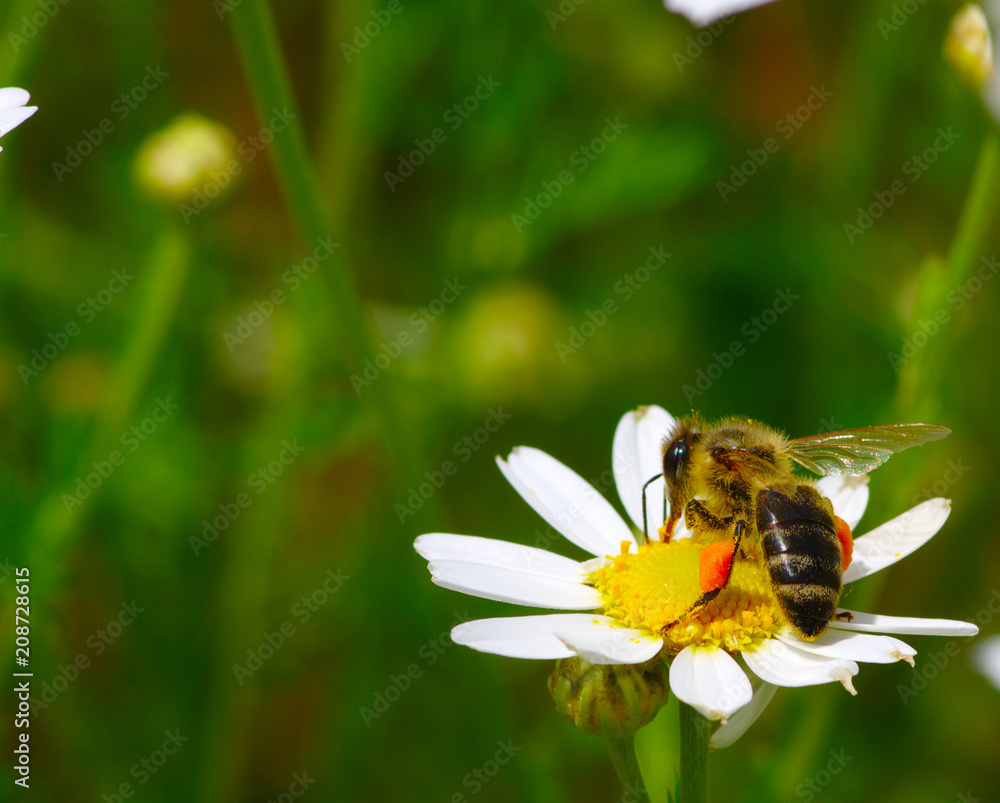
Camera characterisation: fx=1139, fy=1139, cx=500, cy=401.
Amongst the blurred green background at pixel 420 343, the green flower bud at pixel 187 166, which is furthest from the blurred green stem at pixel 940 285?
the green flower bud at pixel 187 166

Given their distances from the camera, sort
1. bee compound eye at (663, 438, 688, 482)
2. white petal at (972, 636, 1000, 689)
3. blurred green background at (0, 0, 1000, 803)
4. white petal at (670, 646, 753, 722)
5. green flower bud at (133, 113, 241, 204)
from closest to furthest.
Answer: white petal at (670, 646, 753, 722) → bee compound eye at (663, 438, 688, 482) → white petal at (972, 636, 1000, 689) → green flower bud at (133, 113, 241, 204) → blurred green background at (0, 0, 1000, 803)

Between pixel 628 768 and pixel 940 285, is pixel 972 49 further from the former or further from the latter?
pixel 628 768

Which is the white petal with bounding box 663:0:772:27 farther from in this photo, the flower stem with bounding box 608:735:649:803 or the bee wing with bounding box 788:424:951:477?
the flower stem with bounding box 608:735:649:803

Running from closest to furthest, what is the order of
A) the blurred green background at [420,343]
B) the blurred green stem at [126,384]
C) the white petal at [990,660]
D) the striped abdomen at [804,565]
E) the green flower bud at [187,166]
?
Answer: the striped abdomen at [804,565], the white petal at [990,660], the blurred green stem at [126,384], the green flower bud at [187,166], the blurred green background at [420,343]

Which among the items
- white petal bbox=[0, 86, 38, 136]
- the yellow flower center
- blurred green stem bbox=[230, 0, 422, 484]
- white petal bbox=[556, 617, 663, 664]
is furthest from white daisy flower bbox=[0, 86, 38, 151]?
the yellow flower center

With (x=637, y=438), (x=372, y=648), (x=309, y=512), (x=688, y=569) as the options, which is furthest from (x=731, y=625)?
(x=309, y=512)

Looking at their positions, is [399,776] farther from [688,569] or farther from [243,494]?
[688,569]

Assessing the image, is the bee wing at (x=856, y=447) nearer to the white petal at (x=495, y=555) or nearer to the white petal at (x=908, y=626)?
the white petal at (x=908, y=626)

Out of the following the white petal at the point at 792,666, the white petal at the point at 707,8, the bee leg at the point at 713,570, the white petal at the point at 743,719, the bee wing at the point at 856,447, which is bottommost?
the white petal at the point at 743,719
